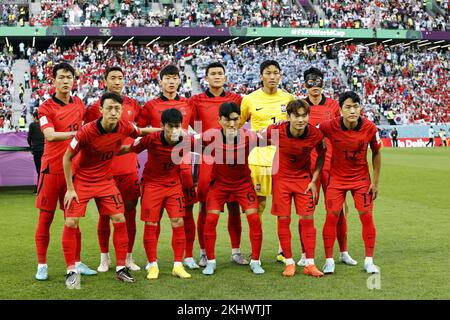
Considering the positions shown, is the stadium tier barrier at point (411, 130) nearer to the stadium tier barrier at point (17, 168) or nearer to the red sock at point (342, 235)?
the stadium tier barrier at point (17, 168)

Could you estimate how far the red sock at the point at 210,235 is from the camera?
6.94 meters

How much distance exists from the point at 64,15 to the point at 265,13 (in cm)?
1583

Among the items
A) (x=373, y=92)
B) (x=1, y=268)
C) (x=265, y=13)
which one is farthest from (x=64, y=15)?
(x=1, y=268)

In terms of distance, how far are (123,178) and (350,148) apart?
2604mm

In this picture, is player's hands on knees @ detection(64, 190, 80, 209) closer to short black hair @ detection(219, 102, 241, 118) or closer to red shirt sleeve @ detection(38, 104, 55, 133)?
red shirt sleeve @ detection(38, 104, 55, 133)

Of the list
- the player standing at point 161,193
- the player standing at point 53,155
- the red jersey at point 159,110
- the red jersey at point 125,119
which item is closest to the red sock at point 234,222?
the player standing at point 161,193

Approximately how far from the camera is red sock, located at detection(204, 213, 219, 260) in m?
6.94

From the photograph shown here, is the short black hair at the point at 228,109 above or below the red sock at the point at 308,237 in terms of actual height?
above

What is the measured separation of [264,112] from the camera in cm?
762

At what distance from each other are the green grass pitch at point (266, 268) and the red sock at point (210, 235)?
0.23 metres

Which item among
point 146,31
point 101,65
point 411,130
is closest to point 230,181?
point 101,65

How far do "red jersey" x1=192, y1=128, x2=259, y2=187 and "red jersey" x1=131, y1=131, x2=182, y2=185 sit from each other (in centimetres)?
42

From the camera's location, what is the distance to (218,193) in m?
7.05
